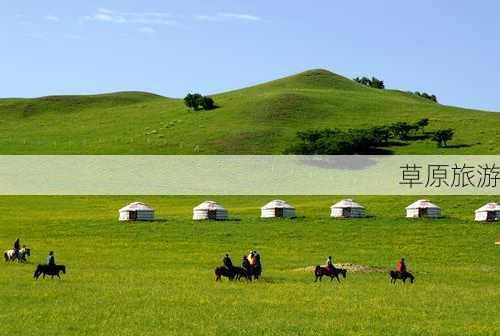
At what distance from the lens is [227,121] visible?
153m

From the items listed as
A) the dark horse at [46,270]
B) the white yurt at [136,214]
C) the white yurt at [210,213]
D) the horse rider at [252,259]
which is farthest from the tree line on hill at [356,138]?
the dark horse at [46,270]

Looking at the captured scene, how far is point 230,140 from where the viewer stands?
136875 millimetres

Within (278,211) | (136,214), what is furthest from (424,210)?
(136,214)

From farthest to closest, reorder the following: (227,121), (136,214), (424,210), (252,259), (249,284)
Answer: (227,121) < (424,210) < (136,214) < (252,259) < (249,284)

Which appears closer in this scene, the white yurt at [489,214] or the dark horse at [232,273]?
the dark horse at [232,273]

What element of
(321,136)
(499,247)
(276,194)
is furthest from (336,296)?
(321,136)

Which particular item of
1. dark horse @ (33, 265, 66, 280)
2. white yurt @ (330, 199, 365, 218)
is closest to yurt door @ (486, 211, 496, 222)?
white yurt @ (330, 199, 365, 218)

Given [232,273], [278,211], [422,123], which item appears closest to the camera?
[232,273]

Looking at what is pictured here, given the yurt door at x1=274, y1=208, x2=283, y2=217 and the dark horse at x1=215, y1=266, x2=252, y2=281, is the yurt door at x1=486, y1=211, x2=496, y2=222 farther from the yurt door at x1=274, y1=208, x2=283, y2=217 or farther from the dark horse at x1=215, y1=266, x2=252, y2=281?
the dark horse at x1=215, y1=266, x2=252, y2=281

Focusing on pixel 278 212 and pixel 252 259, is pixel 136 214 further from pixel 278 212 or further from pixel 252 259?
pixel 252 259

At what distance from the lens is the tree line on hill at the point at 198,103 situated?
168 metres

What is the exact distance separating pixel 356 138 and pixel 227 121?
32.6 meters

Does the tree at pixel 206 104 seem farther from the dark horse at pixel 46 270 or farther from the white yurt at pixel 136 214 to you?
the dark horse at pixel 46 270

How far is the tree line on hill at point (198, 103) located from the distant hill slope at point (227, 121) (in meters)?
1.69
